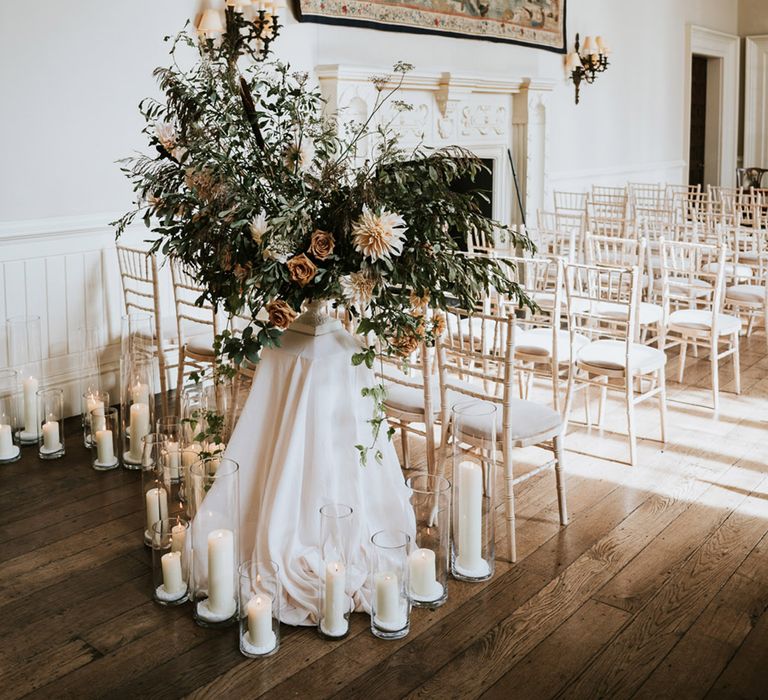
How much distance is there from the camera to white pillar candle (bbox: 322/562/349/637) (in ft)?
9.16

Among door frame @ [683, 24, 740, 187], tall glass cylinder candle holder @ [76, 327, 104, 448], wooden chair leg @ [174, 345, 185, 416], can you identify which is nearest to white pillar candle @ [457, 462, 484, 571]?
tall glass cylinder candle holder @ [76, 327, 104, 448]

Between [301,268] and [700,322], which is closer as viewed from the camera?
[301,268]

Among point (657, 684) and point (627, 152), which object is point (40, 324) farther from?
point (627, 152)

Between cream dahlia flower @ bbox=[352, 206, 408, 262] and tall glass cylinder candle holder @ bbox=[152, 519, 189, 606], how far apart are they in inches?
46.6

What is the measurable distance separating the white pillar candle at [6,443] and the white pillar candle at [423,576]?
2.41 m

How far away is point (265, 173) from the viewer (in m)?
2.80

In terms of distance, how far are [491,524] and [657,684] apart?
800 mm

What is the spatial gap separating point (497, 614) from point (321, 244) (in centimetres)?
135

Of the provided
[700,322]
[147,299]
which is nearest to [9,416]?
[147,299]

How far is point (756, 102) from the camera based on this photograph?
13.6 metres

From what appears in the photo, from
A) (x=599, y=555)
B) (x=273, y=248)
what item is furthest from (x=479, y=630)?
(x=273, y=248)

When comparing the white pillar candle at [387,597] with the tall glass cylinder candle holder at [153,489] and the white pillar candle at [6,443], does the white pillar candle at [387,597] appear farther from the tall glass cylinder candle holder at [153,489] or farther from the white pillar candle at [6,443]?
the white pillar candle at [6,443]

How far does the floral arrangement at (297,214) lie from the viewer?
2.69 m

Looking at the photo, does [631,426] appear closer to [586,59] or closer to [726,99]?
[586,59]
